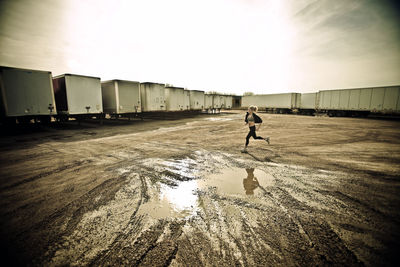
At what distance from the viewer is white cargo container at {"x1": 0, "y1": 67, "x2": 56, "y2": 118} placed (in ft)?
31.0

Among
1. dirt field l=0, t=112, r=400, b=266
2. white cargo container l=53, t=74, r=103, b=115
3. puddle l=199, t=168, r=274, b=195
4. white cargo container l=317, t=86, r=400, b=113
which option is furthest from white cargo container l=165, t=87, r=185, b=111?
white cargo container l=317, t=86, r=400, b=113

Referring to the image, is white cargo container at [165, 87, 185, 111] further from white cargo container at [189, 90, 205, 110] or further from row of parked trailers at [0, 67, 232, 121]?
white cargo container at [189, 90, 205, 110]

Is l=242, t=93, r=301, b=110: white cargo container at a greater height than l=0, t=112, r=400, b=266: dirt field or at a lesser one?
greater

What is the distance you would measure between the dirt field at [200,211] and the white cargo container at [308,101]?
27.2 meters

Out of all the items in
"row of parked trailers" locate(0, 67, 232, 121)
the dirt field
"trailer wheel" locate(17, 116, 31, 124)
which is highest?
"row of parked trailers" locate(0, 67, 232, 121)

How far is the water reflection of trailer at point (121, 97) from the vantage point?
1394 cm

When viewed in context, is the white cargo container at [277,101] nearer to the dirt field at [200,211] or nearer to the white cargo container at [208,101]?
the white cargo container at [208,101]

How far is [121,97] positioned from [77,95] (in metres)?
3.15

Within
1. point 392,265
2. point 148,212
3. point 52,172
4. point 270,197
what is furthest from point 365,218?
point 52,172

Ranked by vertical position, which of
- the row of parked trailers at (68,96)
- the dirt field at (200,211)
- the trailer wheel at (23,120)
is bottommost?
the dirt field at (200,211)

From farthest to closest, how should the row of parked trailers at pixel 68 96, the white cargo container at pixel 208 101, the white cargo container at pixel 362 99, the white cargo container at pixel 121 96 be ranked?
the white cargo container at pixel 208 101, the white cargo container at pixel 362 99, the white cargo container at pixel 121 96, the row of parked trailers at pixel 68 96

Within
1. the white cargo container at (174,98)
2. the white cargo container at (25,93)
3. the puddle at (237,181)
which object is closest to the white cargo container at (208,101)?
the white cargo container at (174,98)

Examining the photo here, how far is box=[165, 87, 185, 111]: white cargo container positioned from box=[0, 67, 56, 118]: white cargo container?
427 inches

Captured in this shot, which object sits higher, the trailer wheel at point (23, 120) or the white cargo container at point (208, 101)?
the white cargo container at point (208, 101)
